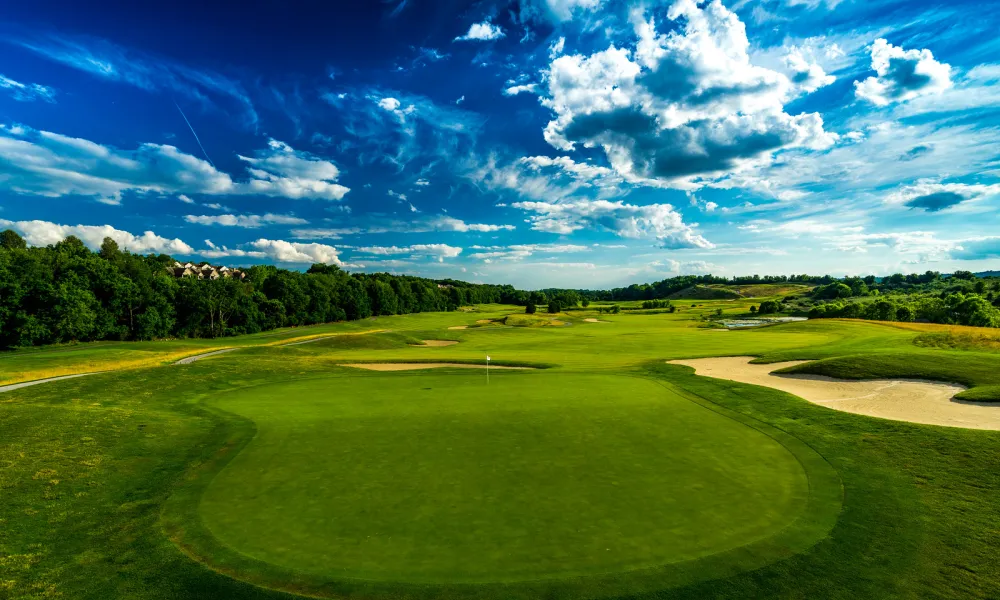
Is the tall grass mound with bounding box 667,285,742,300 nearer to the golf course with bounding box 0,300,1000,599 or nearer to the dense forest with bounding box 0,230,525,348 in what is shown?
the dense forest with bounding box 0,230,525,348

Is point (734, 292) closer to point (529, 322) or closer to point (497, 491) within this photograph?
point (529, 322)

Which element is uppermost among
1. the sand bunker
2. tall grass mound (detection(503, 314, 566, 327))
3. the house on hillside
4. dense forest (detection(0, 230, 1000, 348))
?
the house on hillside

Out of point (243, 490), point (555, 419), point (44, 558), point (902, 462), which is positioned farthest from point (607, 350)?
point (44, 558)

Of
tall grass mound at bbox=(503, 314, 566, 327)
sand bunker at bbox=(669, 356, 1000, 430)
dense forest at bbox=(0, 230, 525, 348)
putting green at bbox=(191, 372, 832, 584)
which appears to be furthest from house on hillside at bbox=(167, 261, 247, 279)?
sand bunker at bbox=(669, 356, 1000, 430)

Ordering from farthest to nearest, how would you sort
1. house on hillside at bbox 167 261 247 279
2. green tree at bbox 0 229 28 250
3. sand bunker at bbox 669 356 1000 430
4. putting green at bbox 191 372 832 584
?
1. house on hillside at bbox 167 261 247 279
2. green tree at bbox 0 229 28 250
3. sand bunker at bbox 669 356 1000 430
4. putting green at bbox 191 372 832 584

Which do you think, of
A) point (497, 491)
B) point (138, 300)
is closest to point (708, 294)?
point (138, 300)

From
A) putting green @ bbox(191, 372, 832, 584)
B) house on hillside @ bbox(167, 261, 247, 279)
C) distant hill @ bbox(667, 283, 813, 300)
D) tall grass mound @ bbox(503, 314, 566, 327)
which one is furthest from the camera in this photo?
distant hill @ bbox(667, 283, 813, 300)

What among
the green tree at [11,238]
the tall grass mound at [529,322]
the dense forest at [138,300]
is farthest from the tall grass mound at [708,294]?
the green tree at [11,238]

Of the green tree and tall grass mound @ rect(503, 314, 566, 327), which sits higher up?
the green tree
